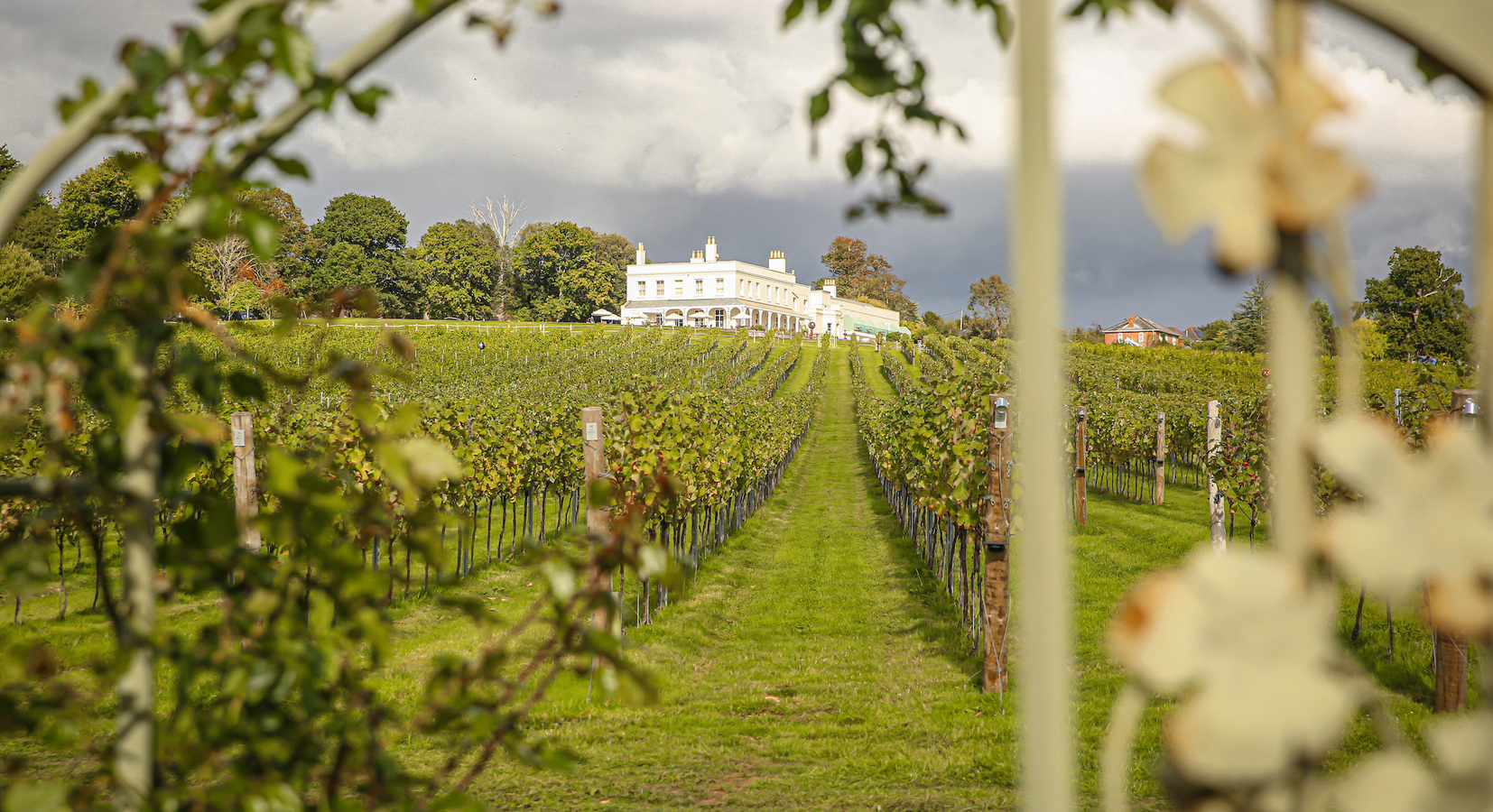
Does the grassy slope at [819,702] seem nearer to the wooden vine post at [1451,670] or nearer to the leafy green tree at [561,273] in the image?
the wooden vine post at [1451,670]

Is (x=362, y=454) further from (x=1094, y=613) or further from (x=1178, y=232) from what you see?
(x=1178, y=232)

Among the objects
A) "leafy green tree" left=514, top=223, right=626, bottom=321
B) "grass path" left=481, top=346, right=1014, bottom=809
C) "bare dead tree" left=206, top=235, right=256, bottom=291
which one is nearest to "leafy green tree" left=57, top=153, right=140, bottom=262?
"bare dead tree" left=206, top=235, right=256, bottom=291

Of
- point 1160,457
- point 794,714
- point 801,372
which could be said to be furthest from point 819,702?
point 801,372

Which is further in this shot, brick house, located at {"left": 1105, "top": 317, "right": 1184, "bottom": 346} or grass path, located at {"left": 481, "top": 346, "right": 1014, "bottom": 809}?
brick house, located at {"left": 1105, "top": 317, "right": 1184, "bottom": 346}

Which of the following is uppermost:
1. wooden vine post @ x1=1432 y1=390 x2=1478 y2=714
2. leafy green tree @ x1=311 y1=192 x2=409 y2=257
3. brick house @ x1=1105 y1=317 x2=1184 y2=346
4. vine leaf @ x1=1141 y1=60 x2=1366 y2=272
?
leafy green tree @ x1=311 y1=192 x2=409 y2=257

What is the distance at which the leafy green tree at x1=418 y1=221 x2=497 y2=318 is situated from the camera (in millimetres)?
54438

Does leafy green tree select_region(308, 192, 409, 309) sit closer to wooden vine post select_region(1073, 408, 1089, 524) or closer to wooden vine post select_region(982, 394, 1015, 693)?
wooden vine post select_region(1073, 408, 1089, 524)

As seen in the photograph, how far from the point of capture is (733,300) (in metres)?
65.2

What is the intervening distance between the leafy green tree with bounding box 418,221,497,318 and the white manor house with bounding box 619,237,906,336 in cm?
1189

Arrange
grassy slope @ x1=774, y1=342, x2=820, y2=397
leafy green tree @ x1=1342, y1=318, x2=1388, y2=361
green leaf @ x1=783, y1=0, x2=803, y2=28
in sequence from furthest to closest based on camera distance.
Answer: leafy green tree @ x1=1342, y1=318, x2=1388, y2=361, grassy slope @ x1=774, y1=342, x2=820, y2=397, green leaf @ x1=783, y1=0, x2=803, y2=28

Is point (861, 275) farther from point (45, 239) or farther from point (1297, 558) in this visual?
point (1297, 558)

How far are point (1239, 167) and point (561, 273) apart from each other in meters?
59.9

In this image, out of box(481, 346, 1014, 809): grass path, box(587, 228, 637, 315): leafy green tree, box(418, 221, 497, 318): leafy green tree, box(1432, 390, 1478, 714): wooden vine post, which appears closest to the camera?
box(481, 346, 1014, 809): grass path

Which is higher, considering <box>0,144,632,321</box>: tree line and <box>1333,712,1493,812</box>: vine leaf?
<box>0,144,632,321</box>: tree line
